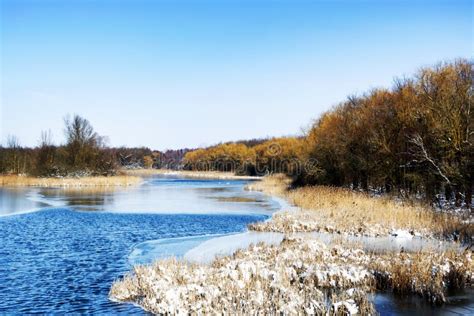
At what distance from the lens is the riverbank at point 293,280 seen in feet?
25.6

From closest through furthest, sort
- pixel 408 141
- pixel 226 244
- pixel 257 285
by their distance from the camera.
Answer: pixel 257 285
pixel 226 244
pixel 408 141

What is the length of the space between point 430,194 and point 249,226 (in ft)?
39.2

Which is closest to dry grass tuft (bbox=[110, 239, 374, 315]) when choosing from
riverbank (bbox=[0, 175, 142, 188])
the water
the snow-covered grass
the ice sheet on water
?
the snow-covered grass

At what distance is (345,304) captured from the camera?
7.62 meters

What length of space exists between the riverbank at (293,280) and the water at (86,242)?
891 mm

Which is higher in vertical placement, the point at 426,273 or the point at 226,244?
the point at 426,273

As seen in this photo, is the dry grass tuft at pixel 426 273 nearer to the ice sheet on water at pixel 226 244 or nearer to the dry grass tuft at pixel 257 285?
the dry grass tuft at pixel 257 285

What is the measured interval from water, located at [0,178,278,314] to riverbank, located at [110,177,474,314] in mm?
891

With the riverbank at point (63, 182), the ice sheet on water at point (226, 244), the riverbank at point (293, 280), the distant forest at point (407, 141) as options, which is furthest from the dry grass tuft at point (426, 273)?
the riverbank at point (63, 182)

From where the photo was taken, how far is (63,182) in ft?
165

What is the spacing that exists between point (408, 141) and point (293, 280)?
56.6 ft

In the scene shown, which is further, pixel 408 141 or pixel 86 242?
pixel 408 141

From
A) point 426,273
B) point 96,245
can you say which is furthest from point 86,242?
point 426,273

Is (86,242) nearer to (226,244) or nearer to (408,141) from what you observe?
(226,244)
